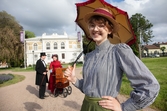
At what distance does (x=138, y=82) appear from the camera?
1.07 m

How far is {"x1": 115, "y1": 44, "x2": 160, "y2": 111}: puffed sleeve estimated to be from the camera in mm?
1007

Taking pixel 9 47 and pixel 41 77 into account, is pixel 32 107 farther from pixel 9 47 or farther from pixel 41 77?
pixel 9 47

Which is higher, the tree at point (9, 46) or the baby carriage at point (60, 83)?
the tree at point (9, 46)

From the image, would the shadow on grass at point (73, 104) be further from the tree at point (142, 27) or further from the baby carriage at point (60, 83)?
the tree at point (142, 27)

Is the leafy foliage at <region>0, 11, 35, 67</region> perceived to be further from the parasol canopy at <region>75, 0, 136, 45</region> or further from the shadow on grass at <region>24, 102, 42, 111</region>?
the parasol canopy at <region>75, 0, 136, 45</region>

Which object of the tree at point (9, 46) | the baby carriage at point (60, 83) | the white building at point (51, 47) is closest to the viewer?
the baby carriage at point (60, 83)

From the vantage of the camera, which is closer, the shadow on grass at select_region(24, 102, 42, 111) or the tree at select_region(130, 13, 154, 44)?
the shadow on grass at select_region(24, 102, 42, 111)

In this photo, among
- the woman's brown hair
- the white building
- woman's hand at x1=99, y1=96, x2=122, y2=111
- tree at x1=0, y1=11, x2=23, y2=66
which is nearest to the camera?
woman's hand at x1=99, y1=96, x2=122, y2=111

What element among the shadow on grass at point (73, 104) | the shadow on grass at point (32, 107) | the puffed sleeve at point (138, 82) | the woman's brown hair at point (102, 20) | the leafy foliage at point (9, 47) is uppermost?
the leafy foliage at point (9, 47)

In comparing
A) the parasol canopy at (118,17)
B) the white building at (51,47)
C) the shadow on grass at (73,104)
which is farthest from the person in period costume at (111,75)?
the white building at (51,47)

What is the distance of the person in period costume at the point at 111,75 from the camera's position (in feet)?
3.40

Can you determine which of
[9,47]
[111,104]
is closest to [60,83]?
[111,104]

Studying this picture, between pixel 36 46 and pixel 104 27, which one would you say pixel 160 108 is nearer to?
pixel 104 27

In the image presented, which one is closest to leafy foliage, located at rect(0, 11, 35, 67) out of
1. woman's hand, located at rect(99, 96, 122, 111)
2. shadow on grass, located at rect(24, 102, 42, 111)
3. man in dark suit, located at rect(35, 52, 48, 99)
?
man in dark suit, located at rect(35, 52, 48, 99)
